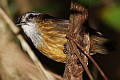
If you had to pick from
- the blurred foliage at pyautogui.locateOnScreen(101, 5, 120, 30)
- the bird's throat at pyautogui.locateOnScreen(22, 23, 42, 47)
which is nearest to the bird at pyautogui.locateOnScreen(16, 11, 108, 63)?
the bird's throat at pyautogui.locateOnScreen(22, 23, 42, 47)

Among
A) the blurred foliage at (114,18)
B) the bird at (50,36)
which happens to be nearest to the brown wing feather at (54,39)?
the bird at (50,36)

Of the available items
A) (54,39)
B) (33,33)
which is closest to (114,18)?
(54,39)

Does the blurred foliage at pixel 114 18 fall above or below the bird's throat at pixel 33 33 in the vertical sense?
above

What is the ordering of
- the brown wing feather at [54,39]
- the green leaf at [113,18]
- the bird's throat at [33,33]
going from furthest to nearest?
1. the bird's throat at [33,33]
2. the brown wing feather at [54,39]
3. the green leaf at [113,18]

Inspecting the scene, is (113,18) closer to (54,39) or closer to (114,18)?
(114,18)

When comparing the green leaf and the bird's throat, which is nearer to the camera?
the green leaf

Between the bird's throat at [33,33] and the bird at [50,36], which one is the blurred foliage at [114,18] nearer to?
the bird at [50,36]

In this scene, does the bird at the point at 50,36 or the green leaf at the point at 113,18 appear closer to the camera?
the green leaf at the point at 113,18

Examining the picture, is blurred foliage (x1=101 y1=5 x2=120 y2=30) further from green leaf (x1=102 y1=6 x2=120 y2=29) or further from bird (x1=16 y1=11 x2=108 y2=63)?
bird (x1=16 y1=11 x2=108 y2=63)

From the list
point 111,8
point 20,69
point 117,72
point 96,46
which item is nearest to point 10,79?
point 20,69
